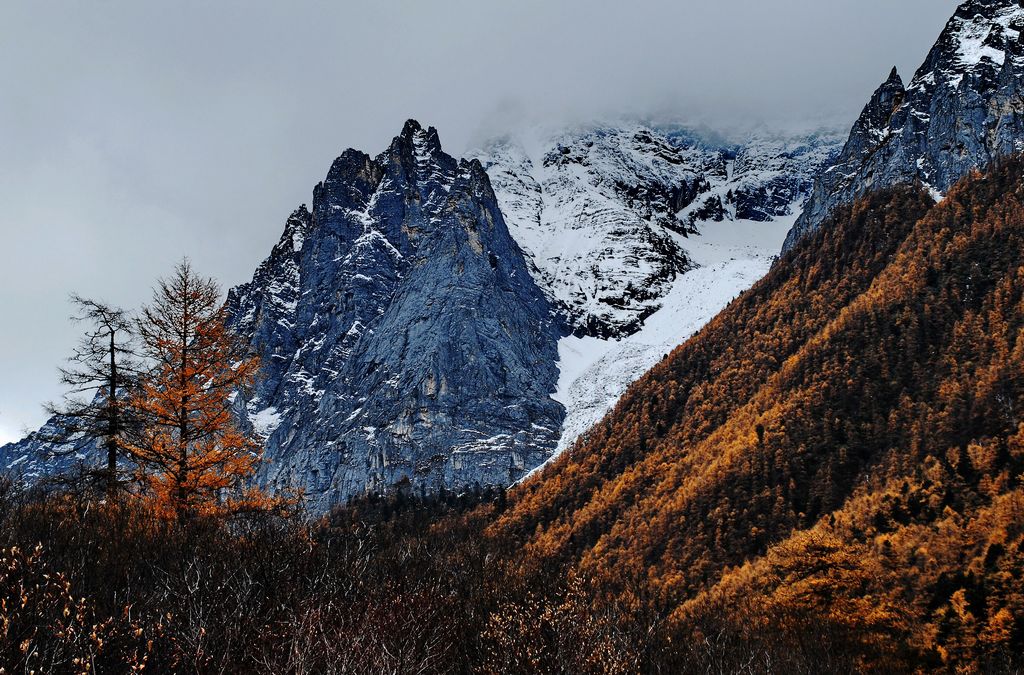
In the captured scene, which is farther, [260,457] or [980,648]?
[980,648]

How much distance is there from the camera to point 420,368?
154 m

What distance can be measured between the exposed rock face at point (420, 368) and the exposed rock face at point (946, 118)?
2888 inches

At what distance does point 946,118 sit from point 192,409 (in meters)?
149

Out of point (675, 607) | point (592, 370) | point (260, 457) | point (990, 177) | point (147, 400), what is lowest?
point (675, 607)

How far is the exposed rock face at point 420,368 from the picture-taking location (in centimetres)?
14288

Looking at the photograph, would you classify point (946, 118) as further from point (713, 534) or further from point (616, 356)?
point (713, 534)

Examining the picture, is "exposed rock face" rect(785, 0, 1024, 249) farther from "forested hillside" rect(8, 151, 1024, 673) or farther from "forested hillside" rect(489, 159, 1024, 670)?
"forested hillside" rect(8, 151, 1024, 673)

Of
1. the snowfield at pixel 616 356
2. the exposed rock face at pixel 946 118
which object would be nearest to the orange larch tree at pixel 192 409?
the snowfield at pixel 616 356

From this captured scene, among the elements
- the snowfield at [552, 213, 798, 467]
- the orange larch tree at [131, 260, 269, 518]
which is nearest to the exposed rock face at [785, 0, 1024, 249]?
the snowfield at [552, 213, 798, 467]

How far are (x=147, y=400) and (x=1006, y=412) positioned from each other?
298 ft

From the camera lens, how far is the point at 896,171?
132375mm

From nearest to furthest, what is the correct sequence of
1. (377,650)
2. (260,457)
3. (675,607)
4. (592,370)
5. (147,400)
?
1. (377,650)
2. (147,400)
3. (260,457)
4. (675,607)
5. (592,370)

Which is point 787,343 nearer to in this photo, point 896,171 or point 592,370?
point 896,171


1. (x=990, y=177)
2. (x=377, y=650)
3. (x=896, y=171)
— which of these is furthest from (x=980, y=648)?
(x=896, y=171)
